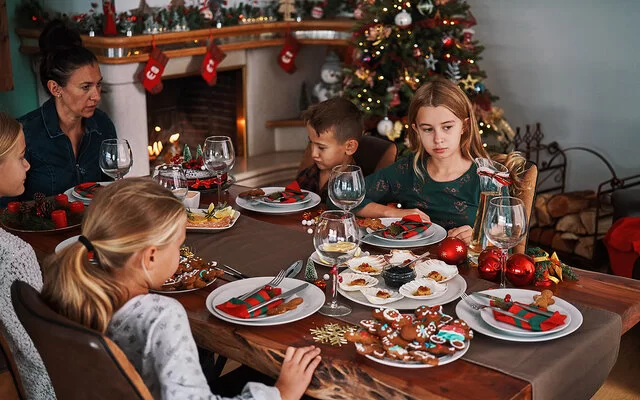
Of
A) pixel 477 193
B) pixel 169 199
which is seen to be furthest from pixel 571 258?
pixel 169 199

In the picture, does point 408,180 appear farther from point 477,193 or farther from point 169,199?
point 169,199

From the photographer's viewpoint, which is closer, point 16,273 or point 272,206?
point 16,273

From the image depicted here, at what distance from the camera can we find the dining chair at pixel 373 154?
9.71 feet

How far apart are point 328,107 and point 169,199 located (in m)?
1.36

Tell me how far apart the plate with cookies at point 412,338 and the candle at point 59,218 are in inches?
43.3

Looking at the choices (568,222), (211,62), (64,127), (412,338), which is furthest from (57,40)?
(568,222)

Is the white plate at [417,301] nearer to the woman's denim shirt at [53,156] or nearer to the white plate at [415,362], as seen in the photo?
the white plate at [415,362]

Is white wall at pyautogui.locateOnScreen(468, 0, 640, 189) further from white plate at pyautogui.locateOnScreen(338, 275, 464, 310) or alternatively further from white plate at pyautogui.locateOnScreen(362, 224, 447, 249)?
white plate at pyautogui.locateOnScreen(338, 275, 464, 310)

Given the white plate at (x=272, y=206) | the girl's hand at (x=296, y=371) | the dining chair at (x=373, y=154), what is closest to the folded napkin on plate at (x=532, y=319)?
the girl's hand at (x=296, y=371)

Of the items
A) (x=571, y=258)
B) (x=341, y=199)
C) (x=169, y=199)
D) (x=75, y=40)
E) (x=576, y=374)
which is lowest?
(x=571, y=258)

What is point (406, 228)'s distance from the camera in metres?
2.14

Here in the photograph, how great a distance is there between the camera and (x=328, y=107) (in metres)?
2.79

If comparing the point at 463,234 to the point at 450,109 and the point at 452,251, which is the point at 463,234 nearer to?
the point at 452,251

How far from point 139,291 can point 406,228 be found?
0.85 meters
